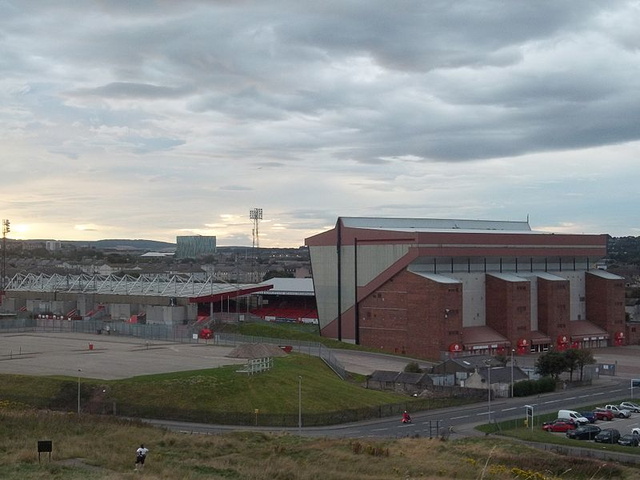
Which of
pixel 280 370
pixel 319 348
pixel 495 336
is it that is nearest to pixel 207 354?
pixel 319 348

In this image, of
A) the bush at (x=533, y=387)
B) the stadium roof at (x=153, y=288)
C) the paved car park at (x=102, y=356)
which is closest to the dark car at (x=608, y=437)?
the bush at (x=533, y=387)

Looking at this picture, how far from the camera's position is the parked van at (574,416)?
175 feet

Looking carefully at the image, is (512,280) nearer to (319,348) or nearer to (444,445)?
(319,348)

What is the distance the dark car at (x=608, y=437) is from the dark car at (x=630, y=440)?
323mm

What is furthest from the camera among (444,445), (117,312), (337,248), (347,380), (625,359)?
(117,312)

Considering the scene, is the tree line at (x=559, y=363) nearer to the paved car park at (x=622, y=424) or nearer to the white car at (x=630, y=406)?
the white car at (x=630, y=406)

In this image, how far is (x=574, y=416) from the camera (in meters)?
54.4

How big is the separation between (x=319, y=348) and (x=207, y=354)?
11.1m

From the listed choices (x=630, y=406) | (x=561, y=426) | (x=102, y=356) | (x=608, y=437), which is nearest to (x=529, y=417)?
(x=561, y=426)

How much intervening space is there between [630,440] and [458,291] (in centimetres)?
4405

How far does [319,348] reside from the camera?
8331 centimetres

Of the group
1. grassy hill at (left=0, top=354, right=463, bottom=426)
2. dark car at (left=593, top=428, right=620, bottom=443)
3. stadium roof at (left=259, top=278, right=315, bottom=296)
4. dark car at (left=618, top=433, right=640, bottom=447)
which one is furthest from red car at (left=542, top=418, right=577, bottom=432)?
stadium roof at (left=259, top=278, right=315, bottom=296)

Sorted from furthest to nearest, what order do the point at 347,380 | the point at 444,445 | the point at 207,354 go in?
the point at 207,354
the point at 347,380
the point at 444,445

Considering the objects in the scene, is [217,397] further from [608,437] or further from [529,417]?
[608,437]
